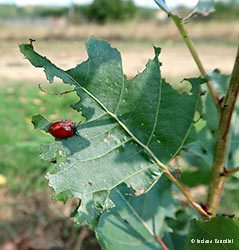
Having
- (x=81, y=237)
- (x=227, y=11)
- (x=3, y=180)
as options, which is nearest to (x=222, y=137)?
(x=81, y=237)

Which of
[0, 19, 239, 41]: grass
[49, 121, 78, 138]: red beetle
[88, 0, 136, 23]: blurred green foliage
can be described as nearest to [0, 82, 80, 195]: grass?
[49, 121, 78, 138]: red beetle

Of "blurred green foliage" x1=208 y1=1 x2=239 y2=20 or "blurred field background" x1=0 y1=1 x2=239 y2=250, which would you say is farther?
"blurred green foliage" x1=208 y1=1 x2=239 y2=20

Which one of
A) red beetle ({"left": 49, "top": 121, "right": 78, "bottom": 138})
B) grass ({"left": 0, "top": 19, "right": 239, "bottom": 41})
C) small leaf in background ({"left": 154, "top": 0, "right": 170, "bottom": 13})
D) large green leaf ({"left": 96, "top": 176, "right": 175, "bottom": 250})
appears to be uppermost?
small leaf in background ({"left": 154, "top": 0, "right": 170, "bottom": 13})

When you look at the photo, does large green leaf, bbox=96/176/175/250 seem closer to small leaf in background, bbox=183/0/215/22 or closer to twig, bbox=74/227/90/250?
small leaf in background, bbox=183/0/215/22

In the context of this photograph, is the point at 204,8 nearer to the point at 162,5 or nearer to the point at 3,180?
the point at 162,5

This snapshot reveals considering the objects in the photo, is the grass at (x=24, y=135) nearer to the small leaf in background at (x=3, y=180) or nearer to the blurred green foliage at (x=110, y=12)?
the small leaf in background at (x=3, y=180)

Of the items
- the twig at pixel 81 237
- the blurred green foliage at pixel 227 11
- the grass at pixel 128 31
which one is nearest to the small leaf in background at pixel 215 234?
the twig at pixel 81 237
